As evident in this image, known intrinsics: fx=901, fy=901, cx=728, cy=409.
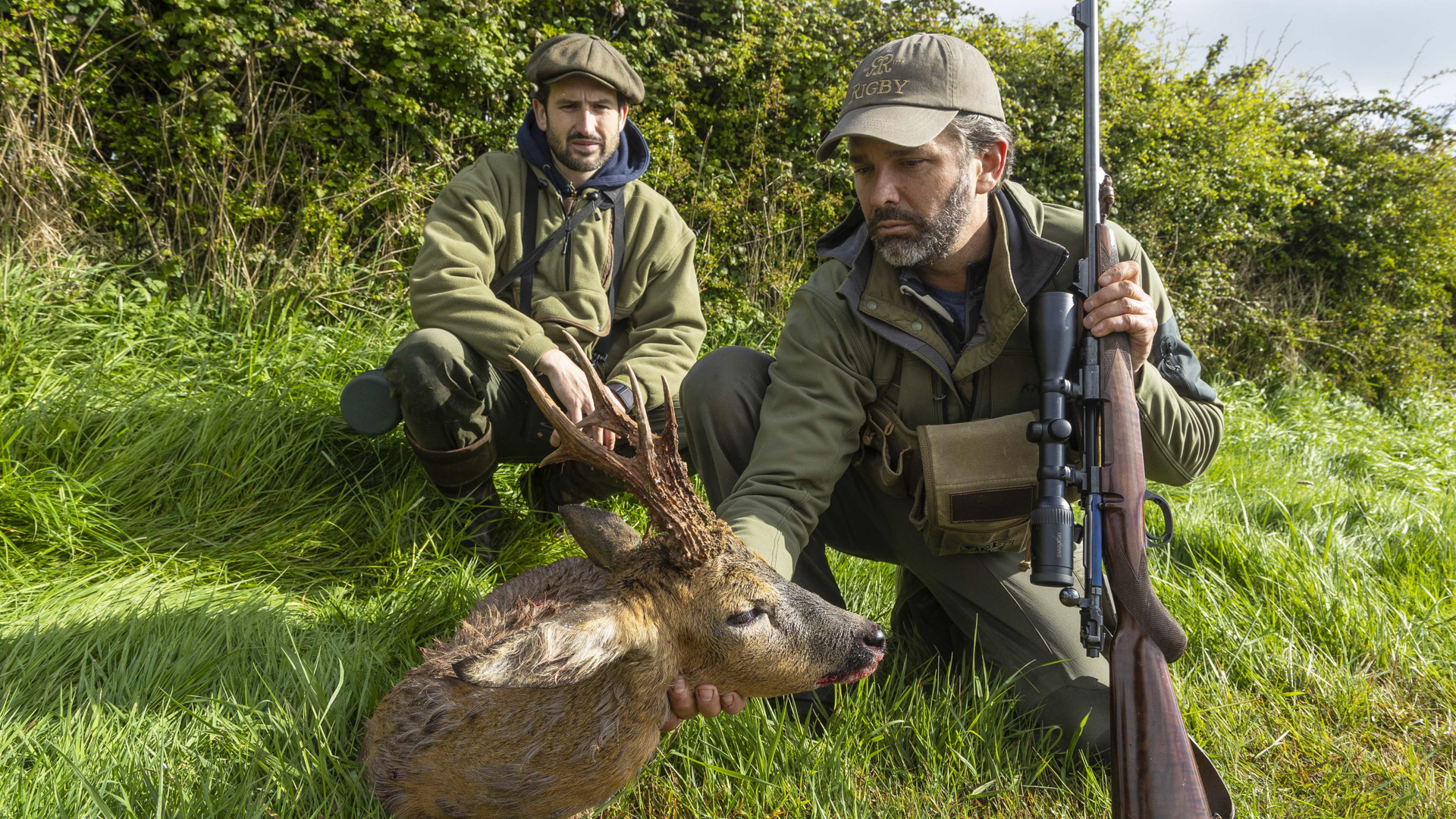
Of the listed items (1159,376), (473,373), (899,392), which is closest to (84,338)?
(473,373)

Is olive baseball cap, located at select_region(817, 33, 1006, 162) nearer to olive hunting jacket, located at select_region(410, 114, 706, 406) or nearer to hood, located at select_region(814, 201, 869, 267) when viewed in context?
hood, located at select_region(814, 201, 869, 267)

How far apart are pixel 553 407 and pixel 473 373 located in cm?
194

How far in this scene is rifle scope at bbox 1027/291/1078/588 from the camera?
2434 millimetres

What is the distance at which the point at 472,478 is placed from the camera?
159 inches

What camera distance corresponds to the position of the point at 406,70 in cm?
616

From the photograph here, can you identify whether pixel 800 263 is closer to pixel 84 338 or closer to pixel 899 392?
pixel 899 392

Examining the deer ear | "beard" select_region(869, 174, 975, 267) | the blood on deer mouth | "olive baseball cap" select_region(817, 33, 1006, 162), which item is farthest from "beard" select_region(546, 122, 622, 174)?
the blood on deer mouth

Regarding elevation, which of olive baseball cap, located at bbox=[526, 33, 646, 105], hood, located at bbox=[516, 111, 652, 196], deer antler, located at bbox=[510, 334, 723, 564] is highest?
olive baseball cap, located at bbox=[526, 33, 646, 105]

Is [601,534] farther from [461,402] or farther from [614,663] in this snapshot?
[461,402]

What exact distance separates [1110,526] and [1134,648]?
35 centimetres

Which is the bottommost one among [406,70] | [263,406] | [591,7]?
[263,406]

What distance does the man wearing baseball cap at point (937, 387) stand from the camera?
300 cm

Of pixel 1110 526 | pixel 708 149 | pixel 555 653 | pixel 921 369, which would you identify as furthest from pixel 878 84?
pixel 708 149

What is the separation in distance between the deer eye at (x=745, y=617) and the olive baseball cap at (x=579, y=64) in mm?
3001
